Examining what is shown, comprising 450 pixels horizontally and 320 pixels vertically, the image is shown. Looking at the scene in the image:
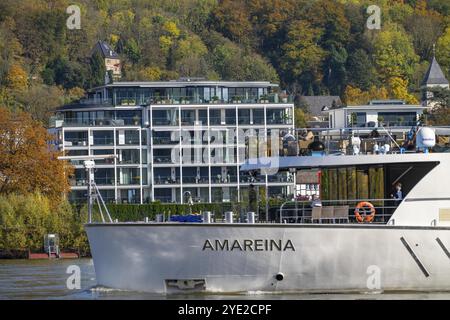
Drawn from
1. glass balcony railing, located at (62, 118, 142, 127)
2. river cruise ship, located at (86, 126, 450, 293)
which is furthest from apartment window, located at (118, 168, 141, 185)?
river cruise ship, located at (86, 126, 450, 293)

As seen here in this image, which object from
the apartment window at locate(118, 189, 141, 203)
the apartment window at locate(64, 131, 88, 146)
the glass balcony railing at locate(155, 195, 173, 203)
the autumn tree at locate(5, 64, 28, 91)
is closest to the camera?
the apartment window at locate(118, 189, 141, 203)

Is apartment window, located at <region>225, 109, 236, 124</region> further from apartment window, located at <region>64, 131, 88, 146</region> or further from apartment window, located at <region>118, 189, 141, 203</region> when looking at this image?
apartment window, located at <region>64, 131, 88, 146</region>

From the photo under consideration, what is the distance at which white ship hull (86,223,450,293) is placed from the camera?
116ft

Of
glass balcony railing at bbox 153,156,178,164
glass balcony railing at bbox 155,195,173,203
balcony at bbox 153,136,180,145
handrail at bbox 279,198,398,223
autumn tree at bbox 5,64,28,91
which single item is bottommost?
glass balcony railing at bbox 155,195,173,203

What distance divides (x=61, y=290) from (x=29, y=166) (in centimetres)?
4249

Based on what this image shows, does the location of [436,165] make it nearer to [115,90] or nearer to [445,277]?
[445,277]

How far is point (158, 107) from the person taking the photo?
329 feet

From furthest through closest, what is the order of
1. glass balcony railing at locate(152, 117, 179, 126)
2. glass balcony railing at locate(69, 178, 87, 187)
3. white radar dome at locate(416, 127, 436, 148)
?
glass balcony railing at locate(152, 117, 179, 126) < glass balcony railing at locate(69, 178, 87, 187) < white radar dome at locate(416, 127, 436, 148)

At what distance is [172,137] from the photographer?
99.1 metres

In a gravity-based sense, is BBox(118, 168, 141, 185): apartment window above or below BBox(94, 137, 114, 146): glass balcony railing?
below

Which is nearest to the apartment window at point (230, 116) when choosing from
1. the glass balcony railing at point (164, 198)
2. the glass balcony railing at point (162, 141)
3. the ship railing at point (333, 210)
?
the glass balcony railing at point (162, 141)

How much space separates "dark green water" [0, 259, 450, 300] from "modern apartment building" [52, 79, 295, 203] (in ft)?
125

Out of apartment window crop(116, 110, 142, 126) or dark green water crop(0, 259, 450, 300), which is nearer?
dark green water crop(0, 259, 450, 300)
